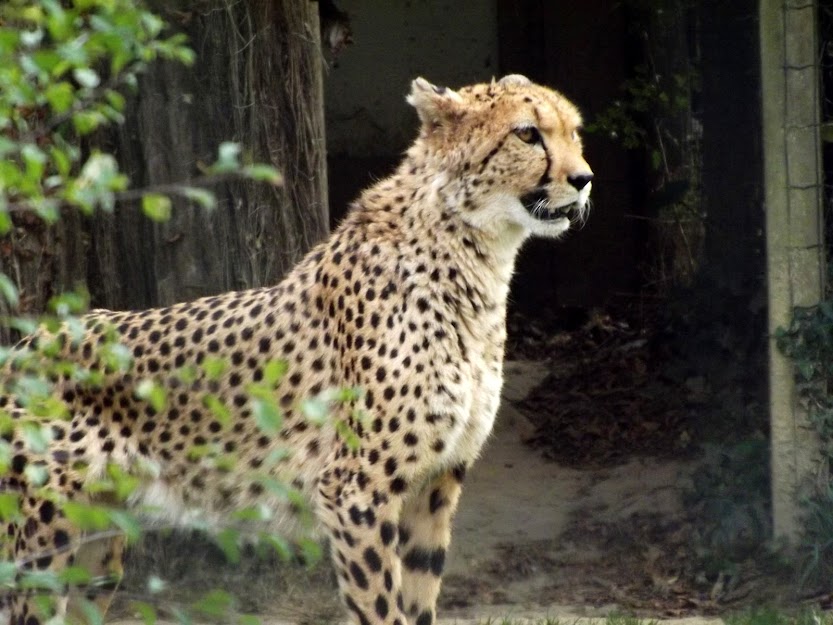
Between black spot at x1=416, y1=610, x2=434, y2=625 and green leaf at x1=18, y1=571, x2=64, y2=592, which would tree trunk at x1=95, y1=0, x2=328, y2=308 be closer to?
black spot at x1=416, y1=610, x2=434, y2=625

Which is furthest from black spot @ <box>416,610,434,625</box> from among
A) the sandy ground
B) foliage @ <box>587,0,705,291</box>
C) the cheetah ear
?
foliage @ <box>587,0,705,291</box>

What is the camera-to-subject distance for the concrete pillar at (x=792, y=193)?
551cm

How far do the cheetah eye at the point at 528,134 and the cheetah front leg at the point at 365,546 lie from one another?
3.52 ft

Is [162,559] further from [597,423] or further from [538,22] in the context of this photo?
[538,22]

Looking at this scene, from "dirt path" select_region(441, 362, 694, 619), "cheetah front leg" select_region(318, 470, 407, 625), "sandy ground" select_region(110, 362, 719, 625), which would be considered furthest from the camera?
"dirt path" select_region(441, 362, 694, 619)

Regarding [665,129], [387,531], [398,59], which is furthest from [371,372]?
[398,59]

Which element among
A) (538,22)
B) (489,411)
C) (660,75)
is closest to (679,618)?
(489,411)

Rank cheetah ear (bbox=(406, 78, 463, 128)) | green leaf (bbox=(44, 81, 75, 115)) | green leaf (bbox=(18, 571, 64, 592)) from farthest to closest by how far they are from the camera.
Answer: cheetah ear (bbox=(406, 78, 463, 128)) → green leaf (bbox=(44, 81, 75, 115)) → green leaf (bbox=(18, 571, 64, 592))

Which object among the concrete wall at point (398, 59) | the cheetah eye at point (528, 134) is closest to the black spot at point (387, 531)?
the cheetah eye at point (528, 134)

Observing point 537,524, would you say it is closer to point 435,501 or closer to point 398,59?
point 435,501

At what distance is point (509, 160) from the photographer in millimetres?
4215

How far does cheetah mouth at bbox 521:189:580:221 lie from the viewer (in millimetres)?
4180

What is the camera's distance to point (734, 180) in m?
6.68

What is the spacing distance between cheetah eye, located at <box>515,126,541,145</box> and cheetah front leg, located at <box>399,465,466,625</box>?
1.03 meters
